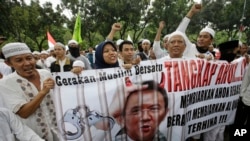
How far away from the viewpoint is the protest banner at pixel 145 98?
296cm

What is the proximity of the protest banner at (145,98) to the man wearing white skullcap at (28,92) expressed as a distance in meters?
0.14

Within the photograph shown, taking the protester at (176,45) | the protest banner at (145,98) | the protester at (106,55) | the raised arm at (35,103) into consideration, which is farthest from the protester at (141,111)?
the raised arm at (35,103)

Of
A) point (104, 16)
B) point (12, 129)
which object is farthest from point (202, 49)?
point (104, 16)

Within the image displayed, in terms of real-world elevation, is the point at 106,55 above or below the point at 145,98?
above

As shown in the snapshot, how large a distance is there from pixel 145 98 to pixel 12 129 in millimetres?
→ 1392

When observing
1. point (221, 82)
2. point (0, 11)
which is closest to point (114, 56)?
point (221, 82)

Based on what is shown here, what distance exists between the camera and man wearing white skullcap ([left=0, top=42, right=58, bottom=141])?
258 centimetres

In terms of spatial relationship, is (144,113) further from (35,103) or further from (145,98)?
(35,103)

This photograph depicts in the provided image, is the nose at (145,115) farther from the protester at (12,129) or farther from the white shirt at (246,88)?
the white shirt at (246,88)

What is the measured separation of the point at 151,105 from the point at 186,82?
1.82 feet

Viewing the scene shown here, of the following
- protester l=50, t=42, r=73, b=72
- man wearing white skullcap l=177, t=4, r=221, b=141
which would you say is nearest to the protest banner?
A: man wearing white skullcap l=177, t=4, r=221, b=141

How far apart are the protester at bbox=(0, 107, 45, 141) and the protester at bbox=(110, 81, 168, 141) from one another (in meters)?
0.88

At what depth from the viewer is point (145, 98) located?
327 centimetres

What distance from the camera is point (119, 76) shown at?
3.24 meters
